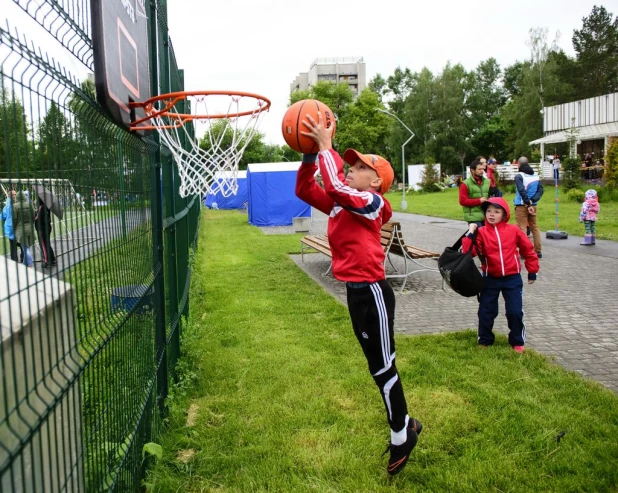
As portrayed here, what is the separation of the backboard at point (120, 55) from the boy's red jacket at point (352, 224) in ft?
3.60

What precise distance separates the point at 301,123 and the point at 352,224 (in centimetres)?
68

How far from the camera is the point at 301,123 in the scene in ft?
11.2

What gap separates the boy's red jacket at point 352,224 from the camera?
3346 mm

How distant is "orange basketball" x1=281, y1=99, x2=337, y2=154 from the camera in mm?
3428

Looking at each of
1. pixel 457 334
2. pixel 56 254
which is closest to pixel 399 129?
pixel 457 334

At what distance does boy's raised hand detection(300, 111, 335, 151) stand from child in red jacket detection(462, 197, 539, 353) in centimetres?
298

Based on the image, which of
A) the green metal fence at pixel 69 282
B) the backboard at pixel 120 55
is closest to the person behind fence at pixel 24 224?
the green metal fence at pixel 69 282

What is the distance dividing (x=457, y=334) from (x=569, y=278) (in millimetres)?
4219

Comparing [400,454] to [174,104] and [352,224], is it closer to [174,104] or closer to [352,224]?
[352,224]

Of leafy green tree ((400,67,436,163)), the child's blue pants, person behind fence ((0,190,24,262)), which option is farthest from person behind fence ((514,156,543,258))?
leafy green tree ((400,67,436,163))

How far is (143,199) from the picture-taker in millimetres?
3695

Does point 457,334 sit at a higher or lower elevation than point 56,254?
lower

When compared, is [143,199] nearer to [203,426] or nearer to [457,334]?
[203,426]

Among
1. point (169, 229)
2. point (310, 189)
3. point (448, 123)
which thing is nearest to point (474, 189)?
point (169, 229)
